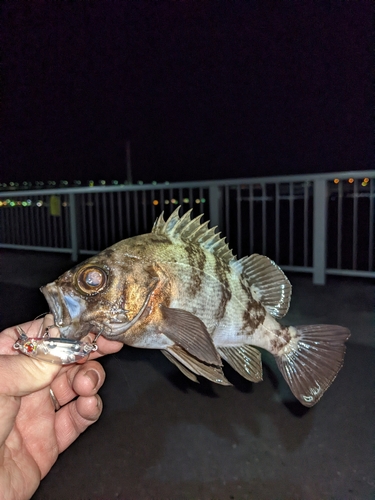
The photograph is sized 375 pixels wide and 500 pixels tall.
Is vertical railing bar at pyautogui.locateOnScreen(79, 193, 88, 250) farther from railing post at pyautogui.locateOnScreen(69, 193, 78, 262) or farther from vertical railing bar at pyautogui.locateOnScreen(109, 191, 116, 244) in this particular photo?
vertical railing bar at pyautogui.locateOnScreen(109, 191, 116, 244)

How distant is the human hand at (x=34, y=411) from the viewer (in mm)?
1091

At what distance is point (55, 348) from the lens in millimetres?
973

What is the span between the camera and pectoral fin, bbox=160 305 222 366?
101 centimetres

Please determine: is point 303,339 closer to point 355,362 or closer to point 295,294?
point 355,362

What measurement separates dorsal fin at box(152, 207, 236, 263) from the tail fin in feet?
1.37

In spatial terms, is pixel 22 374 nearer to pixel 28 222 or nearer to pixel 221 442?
pixel 221 442

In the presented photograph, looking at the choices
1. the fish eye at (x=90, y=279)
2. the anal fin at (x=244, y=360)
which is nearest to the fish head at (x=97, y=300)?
the fish eye at (x=90, y=279)

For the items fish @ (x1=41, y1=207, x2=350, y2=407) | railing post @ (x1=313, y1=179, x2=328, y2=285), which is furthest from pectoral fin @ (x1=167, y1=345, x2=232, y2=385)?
railing post @ (x1=313, y1=179, x2=328, y2=285)

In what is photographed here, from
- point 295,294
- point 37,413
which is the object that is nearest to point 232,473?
point 37,413

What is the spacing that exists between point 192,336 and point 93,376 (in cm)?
68

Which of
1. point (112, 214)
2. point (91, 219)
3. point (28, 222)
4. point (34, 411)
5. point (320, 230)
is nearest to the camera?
point (34, 411)

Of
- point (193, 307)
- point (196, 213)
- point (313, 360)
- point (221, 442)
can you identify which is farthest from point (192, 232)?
point (196, 213)

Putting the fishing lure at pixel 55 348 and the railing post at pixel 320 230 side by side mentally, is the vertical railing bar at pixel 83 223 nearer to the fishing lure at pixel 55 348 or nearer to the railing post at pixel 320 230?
the railing post at pixel 320 230

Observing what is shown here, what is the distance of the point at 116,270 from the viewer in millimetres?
1103
